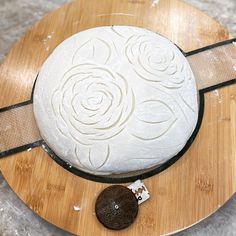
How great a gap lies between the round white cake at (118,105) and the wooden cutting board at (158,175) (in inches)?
3.4

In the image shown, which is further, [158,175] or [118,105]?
[158,175]

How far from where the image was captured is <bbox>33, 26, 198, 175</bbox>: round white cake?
1343 millimetres

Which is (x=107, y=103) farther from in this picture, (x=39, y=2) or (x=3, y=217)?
(x=39, y=2)

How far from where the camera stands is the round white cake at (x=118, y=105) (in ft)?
4.41

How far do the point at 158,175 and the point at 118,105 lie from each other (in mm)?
324

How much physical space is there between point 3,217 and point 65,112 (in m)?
0.63

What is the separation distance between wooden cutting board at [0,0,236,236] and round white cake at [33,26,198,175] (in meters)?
0.09

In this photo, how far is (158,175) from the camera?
145cm

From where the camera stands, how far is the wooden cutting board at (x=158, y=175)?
4.60ft

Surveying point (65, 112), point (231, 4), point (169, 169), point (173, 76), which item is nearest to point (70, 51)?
point (65, 112)

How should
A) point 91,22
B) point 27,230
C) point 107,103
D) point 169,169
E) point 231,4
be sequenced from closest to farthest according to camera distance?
point 107,103, point 169,169, point 27,230, point 91,22, point 231,4

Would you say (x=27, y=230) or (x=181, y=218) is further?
(x=27, y=230)

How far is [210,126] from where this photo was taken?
1526 millimetres

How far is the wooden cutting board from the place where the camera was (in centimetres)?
140
